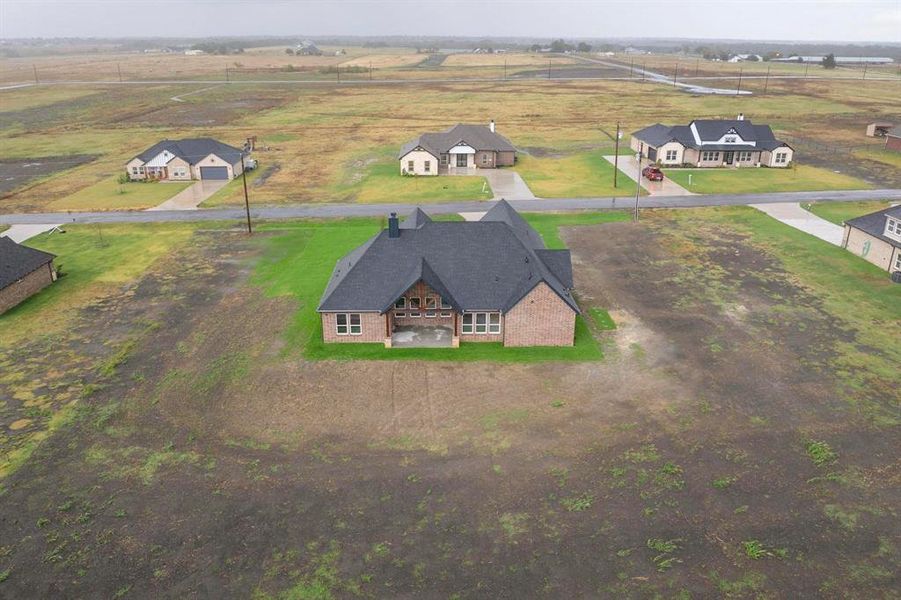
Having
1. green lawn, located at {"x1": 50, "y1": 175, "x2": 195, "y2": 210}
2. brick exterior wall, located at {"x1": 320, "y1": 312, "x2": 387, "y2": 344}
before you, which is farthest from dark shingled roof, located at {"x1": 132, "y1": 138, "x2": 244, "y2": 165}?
brick exterior wall, located at {"x1": 320, "y1": 312, "x2": 387, "y2": 344}

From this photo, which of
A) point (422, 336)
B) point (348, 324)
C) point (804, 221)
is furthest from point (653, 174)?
point (348, 324)

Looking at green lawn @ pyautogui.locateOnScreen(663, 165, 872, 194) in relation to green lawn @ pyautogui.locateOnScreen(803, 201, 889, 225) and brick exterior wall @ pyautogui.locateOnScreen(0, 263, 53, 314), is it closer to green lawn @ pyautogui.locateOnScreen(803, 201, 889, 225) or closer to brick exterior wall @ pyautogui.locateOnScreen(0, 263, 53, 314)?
green lawn @ pyautogui.locateOnScreen(803, 201, 889, 225)

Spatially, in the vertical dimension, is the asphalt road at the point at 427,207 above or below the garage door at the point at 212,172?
below

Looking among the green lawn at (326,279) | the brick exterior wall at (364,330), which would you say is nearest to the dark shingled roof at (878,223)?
the green lawn at (326,279)

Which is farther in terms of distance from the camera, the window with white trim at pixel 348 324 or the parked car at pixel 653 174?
the parked car at pixel 653 174

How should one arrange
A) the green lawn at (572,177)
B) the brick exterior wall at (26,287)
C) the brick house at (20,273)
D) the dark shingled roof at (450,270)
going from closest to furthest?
the dark shingled roof at (450,270) < the brick exterior wall at (26,287) < the brick house at (20,273) < the green lawn at (572,177)

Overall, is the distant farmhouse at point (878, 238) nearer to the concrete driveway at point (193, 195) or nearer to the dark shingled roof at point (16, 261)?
the dark shingled roof at point (16, 261)

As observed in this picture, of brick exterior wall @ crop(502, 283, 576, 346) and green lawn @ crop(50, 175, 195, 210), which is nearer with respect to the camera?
brick exterior wall @ crop(502, 283, 576, 346)
